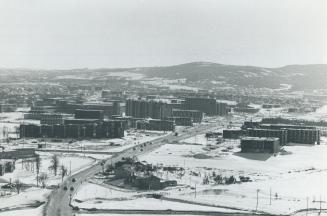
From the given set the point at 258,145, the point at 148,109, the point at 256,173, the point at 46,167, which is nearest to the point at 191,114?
the point at 148,109

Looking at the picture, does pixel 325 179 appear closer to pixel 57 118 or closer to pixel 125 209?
pixel 125 209

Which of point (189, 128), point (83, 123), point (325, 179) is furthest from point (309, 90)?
point (325, 179)

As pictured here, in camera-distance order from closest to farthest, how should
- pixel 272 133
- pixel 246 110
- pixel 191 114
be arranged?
pixel 272 133 → pixel 191 114 → pixel 246 110

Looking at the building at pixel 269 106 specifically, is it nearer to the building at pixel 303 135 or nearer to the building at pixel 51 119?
the building at pixel 51 119

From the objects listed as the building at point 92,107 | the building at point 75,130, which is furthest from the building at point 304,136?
the building at point 92,107

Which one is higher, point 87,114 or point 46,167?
point 87,114

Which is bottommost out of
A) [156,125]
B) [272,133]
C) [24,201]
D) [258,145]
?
[24,201]

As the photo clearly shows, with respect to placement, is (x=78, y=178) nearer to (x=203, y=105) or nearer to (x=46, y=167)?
(x=46, y=167)

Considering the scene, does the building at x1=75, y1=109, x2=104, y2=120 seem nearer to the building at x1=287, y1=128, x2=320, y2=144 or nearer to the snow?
the building at x1=287, y1=128, x2=320, y2=144
